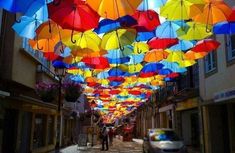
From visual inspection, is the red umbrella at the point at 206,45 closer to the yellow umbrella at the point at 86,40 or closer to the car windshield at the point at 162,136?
the yellow umbrella at the point at 86,40

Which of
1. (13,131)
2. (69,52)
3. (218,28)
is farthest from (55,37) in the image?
(13,131)

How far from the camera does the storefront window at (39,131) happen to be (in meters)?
24.0

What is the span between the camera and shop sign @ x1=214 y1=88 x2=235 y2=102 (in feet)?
52.7

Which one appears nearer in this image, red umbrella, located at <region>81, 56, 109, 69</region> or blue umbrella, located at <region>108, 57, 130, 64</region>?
red umbrella, located at <region>81, 56, 109, 69</region>

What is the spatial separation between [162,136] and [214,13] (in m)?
11.8

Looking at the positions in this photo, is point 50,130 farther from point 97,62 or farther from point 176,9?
point 176,9

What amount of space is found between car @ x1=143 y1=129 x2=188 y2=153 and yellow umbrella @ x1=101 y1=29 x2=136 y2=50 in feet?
30.3

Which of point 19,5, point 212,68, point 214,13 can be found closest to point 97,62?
point 214,13

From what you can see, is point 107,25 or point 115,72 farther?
point 115,72

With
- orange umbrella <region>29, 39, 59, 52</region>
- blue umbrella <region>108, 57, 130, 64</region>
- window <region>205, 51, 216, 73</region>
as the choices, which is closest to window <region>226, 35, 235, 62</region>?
window <region>205, 51, 216, 73</region>

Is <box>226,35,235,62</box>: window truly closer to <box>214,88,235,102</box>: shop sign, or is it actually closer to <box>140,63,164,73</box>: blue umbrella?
<box>214,88,235,102</box>: shop sign

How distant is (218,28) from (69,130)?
32363mm

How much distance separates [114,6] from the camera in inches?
308

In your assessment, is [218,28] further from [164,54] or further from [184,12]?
[164,54]
